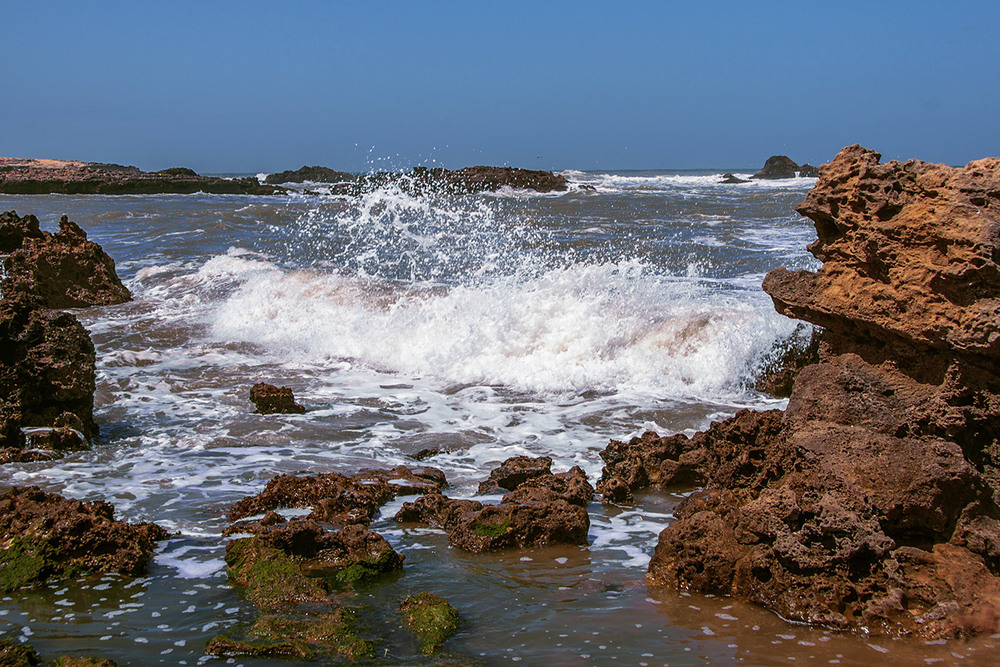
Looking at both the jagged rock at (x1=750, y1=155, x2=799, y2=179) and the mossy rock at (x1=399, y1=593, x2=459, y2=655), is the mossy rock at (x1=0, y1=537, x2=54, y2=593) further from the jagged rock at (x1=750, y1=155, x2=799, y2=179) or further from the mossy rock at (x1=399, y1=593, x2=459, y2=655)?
the jagged rock at (x1=750, y1=155, x2=799, y2=179)

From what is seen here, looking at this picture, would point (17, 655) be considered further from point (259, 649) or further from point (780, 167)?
point (780, 167)

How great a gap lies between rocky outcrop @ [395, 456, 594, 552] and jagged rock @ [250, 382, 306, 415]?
89.4 inches

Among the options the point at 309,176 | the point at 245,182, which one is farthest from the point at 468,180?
the point at 309,176

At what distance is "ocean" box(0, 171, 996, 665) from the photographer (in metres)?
2.83

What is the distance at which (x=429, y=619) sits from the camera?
284 centimetres

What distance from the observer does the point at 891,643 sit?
2.69 m

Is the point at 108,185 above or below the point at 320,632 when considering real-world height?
above

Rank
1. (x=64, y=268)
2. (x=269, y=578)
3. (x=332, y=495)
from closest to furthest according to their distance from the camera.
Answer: (x=269, y=578) < (x=332, y=495) < (x=64, y=268)

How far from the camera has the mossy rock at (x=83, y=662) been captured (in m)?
2.48

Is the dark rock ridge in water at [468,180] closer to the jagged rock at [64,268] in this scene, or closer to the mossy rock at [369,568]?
the jagged rock at [64,268]

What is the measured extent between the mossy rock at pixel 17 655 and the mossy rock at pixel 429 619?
1109 millimetres

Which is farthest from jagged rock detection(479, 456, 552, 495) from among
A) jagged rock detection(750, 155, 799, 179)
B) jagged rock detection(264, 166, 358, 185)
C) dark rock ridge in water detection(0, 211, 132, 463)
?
jagged rock detection(750, 155, 799, 179)

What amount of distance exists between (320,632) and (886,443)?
6.95 feet

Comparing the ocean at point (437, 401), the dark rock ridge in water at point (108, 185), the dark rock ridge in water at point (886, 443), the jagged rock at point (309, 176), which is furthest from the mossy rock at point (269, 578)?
the jagged rock at point (309, 176)
